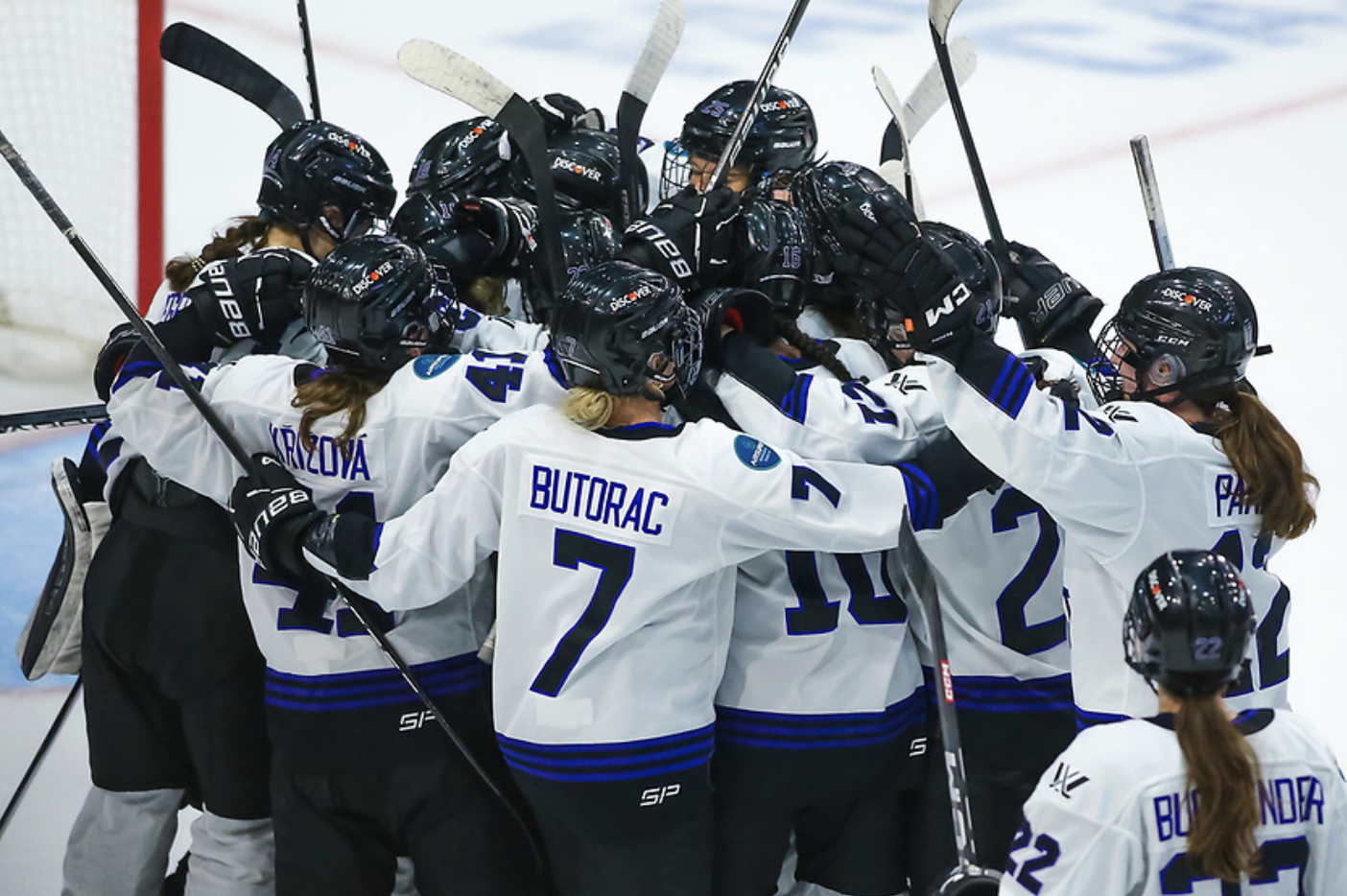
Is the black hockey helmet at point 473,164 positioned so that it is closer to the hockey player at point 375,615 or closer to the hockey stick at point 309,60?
the hockey stick at point 309,60

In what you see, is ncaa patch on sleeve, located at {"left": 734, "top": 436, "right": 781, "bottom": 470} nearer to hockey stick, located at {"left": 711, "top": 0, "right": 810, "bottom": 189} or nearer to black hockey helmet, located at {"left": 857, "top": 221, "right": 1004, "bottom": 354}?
black hockey helmet, located at {"left": 857, "top": 221, "right": 1004, "bottom": 354}

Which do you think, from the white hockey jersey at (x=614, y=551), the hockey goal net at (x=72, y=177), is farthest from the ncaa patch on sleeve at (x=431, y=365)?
the hockey goal net at (x=72, y=177)

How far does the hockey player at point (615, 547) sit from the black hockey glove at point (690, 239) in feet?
0.98

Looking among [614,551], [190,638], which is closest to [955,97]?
[614,551]

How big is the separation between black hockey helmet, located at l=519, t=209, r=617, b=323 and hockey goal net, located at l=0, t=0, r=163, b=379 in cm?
260

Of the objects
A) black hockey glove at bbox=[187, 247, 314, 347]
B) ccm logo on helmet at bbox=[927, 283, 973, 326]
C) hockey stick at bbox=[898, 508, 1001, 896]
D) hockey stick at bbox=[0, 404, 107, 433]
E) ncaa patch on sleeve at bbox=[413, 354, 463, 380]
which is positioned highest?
black hockey glove at bbox=[187, 247, 314, 347]

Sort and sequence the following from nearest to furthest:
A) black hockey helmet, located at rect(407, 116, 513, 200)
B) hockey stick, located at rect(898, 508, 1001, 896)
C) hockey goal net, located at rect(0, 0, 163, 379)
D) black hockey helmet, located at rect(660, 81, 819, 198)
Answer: hockey stick, located at rect(898, 508, 1001, 896) → black hockey helmet, located at rect(407, 116, 513, 200) → black hockey helmet, located at rect(660, 81, 819, 198) → hockey goal net, located at rect(0, 0, 163, 379)

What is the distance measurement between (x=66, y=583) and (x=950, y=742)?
187 centimetres

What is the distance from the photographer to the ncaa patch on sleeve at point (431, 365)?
2824mm

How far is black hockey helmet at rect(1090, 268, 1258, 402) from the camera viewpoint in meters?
2.55

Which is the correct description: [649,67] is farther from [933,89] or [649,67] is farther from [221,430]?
[221,430]

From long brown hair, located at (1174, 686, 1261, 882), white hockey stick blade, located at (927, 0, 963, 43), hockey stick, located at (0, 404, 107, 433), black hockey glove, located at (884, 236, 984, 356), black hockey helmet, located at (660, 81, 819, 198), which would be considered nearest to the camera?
long brown hair, located at (1174, 686, 1261, 882)

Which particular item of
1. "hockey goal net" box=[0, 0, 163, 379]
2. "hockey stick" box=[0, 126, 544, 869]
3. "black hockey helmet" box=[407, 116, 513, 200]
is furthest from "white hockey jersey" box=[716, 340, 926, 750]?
"hockey goal net" box=[0, 0, 163, 379]

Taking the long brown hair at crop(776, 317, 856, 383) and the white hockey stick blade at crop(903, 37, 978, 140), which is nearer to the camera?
the long brown hair at crop(776, 317, 856, 383)
